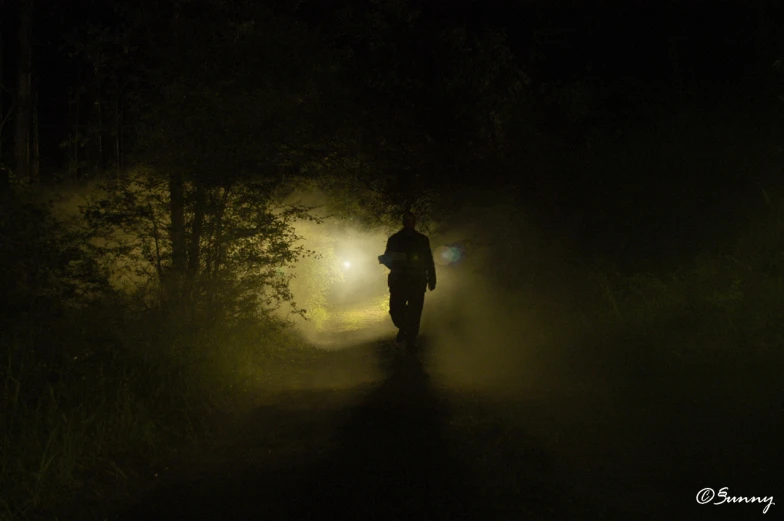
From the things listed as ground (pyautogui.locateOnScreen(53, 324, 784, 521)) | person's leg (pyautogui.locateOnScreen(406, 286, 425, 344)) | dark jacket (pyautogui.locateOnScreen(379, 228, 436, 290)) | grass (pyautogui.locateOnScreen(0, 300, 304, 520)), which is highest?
dark jacket (pyautogui.locateOnScreen(379, 228, 436, 290))

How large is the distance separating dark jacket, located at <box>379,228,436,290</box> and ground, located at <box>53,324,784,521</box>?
3320mm

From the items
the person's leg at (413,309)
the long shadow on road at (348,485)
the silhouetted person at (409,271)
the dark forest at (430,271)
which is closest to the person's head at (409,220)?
the silhouetted person at (409,271)

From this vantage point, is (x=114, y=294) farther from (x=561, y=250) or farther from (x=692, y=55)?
(x=692, y=55)

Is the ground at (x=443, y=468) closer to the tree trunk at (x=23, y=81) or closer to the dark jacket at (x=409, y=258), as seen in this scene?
the dark jacket at (x=409, y=258)

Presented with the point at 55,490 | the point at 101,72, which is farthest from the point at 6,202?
the point at 101,72

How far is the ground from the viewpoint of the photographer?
443cm

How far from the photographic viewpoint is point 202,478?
525 centimetres

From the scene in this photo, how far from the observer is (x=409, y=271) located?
34.4 feet

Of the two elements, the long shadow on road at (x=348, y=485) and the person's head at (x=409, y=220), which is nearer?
the long shadow on road at (x=348, y=485)

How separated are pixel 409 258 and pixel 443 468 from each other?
5.48m

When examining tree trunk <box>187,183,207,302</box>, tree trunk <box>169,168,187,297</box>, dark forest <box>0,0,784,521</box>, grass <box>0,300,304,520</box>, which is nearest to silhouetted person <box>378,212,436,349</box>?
dark forest <box>0,0,784,521</box>

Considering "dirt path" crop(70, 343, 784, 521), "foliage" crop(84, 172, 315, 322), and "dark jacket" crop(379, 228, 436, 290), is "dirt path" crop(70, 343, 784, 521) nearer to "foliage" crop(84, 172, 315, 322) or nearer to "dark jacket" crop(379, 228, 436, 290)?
"foliage" crop(84, 172, 315, 322)

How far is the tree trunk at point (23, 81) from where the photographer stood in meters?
23.0

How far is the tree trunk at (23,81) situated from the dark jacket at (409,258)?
17.6 metres
